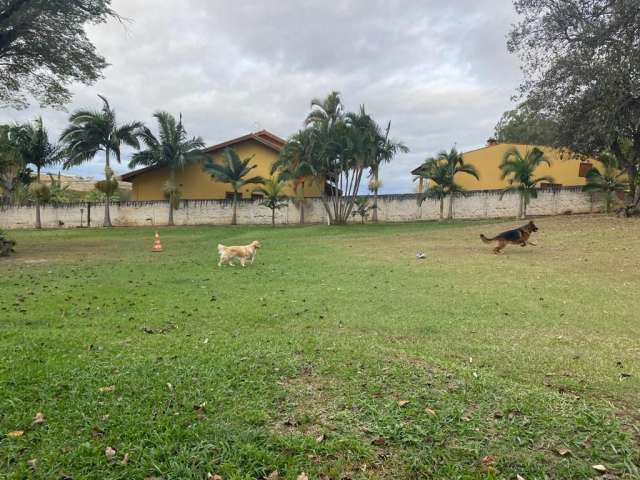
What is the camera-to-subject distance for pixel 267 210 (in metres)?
31.5

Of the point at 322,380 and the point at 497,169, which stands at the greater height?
the point at 497,169

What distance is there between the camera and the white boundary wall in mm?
26750

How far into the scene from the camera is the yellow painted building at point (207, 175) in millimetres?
33312

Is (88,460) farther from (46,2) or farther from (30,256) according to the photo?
(46,2)

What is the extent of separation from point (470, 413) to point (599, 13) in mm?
19979

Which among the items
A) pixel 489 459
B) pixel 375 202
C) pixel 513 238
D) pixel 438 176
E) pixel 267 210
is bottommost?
pixel 489 459

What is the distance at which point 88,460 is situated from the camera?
274cm

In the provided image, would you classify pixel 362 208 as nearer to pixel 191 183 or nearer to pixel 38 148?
pixel 191 183

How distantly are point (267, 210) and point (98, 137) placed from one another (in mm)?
12449

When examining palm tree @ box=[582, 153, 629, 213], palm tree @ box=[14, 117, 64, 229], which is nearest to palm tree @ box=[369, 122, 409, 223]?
palm tree @ box=[582, 153, 629, 213]

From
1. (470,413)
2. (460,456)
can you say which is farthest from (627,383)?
(460,456)

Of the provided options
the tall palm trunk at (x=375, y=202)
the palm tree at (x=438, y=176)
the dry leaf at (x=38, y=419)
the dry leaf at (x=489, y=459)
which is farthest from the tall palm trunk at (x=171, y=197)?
the dry leaf at (x=489, y=459)

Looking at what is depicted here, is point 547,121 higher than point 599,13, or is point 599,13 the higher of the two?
point 599,13

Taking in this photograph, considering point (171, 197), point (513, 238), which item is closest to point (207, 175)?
point (171, 197)
